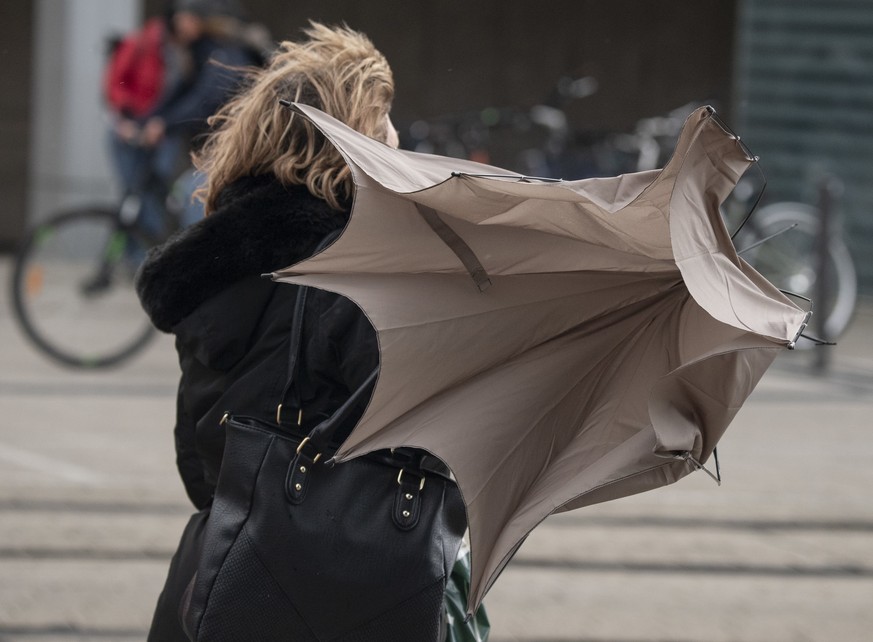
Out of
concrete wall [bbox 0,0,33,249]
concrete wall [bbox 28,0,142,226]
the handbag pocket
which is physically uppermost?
the handbag pocket

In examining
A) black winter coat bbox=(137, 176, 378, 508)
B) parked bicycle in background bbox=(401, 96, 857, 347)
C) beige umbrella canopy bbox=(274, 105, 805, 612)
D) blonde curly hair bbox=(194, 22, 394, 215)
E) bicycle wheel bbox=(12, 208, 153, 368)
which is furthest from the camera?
parked bicycle in background bbox=(401, 96, 857, 347)

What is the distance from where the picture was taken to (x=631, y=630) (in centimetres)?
386

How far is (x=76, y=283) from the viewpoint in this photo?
6992 millimetres

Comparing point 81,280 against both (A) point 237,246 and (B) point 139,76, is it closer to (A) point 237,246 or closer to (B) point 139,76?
(B) point 139,76

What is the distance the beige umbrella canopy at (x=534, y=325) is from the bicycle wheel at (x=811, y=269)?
684 cm

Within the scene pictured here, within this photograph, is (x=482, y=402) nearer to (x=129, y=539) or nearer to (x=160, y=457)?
(x=129, y=539)

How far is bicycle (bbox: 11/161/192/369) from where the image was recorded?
6.95 meters

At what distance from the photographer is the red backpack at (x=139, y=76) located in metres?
8.33

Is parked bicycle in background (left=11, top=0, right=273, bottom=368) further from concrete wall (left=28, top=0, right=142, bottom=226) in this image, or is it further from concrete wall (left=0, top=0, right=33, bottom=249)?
concrete wall (left=0, top=0, right=33, bottom=249)

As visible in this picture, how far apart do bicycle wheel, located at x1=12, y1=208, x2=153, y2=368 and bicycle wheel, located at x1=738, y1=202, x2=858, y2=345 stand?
4030 mm

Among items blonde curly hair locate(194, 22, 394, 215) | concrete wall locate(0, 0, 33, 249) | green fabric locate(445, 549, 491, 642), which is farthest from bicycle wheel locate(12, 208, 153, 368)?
concrete wall locate(0, 0, 33, 249)

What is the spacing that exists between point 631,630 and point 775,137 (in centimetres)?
1011

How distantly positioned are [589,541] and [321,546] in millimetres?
2865

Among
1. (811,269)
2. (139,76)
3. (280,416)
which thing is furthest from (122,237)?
(280,416)
